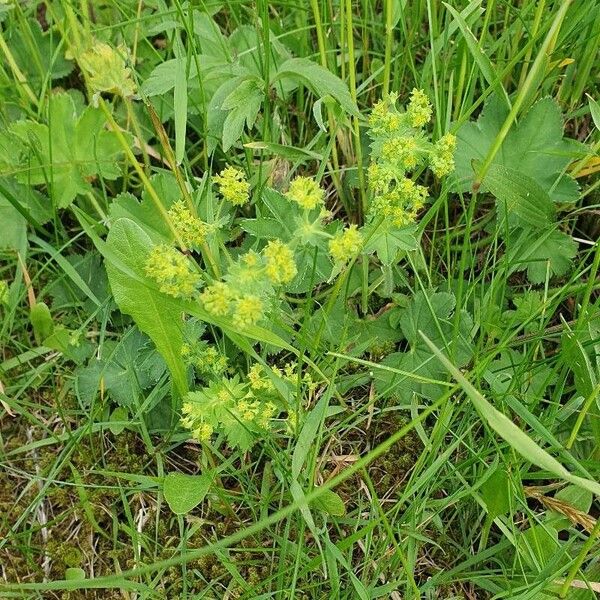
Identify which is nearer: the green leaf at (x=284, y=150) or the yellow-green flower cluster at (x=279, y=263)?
the yellow-green flower cluster at (x=279, y=263)

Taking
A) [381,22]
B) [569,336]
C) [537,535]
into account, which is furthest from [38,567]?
[381,22]

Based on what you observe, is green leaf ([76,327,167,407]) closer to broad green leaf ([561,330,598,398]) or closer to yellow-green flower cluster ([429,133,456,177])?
yellow-green flower cluster ([429,133,456,177])

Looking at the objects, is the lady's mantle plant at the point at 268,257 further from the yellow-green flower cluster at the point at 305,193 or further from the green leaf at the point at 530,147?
the green leaf at the point at 530,147

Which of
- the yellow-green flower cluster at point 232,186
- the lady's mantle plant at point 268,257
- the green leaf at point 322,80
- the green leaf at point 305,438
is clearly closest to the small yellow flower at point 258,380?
the lady's mantle plant at point 268,257

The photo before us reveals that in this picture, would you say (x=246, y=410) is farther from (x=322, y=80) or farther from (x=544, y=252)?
(x=544, y=252)

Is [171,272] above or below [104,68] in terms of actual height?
below

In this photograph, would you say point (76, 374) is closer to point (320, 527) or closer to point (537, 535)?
point (320, 527)

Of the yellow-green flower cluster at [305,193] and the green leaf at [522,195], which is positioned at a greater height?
the yellow-green flower cluster at [305,193]

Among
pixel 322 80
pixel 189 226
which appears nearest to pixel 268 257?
pixel 189 226
